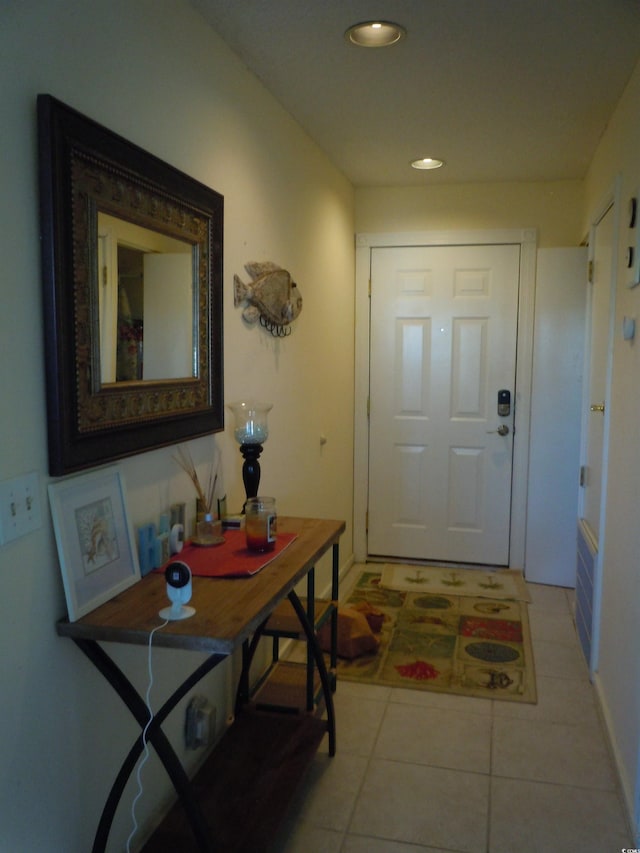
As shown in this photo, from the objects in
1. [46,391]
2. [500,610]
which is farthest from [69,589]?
[500,610]

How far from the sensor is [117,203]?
1563mm

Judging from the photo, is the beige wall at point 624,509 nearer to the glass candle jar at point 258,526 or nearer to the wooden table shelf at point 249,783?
the wooden table shelf at point 249,783

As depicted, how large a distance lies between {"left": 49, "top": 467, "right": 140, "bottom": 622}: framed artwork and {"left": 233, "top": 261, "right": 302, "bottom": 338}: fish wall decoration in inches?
38.2

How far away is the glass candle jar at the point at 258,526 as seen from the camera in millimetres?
1917

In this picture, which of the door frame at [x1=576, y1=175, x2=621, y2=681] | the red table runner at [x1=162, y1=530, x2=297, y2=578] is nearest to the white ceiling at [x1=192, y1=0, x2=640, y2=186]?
the door frame at [x1=576, y1=175, x2=621, y2=681]

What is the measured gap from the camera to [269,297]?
2.56m

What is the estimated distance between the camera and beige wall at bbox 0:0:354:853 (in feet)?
4.22

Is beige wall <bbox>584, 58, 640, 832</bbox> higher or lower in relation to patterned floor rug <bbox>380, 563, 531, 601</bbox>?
higher

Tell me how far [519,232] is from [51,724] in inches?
138

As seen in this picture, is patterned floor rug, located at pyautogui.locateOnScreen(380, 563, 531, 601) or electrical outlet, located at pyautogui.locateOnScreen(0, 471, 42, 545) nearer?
electrical outlet, located at pyautogui.locateOnScreen(0, 471, 42, 545)

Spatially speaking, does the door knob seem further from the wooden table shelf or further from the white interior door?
the wooden table shelf

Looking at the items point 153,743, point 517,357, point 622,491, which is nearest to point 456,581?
point 517,357

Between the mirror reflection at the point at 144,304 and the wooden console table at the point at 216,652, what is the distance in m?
0.53

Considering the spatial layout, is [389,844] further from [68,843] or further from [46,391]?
[46,391]
